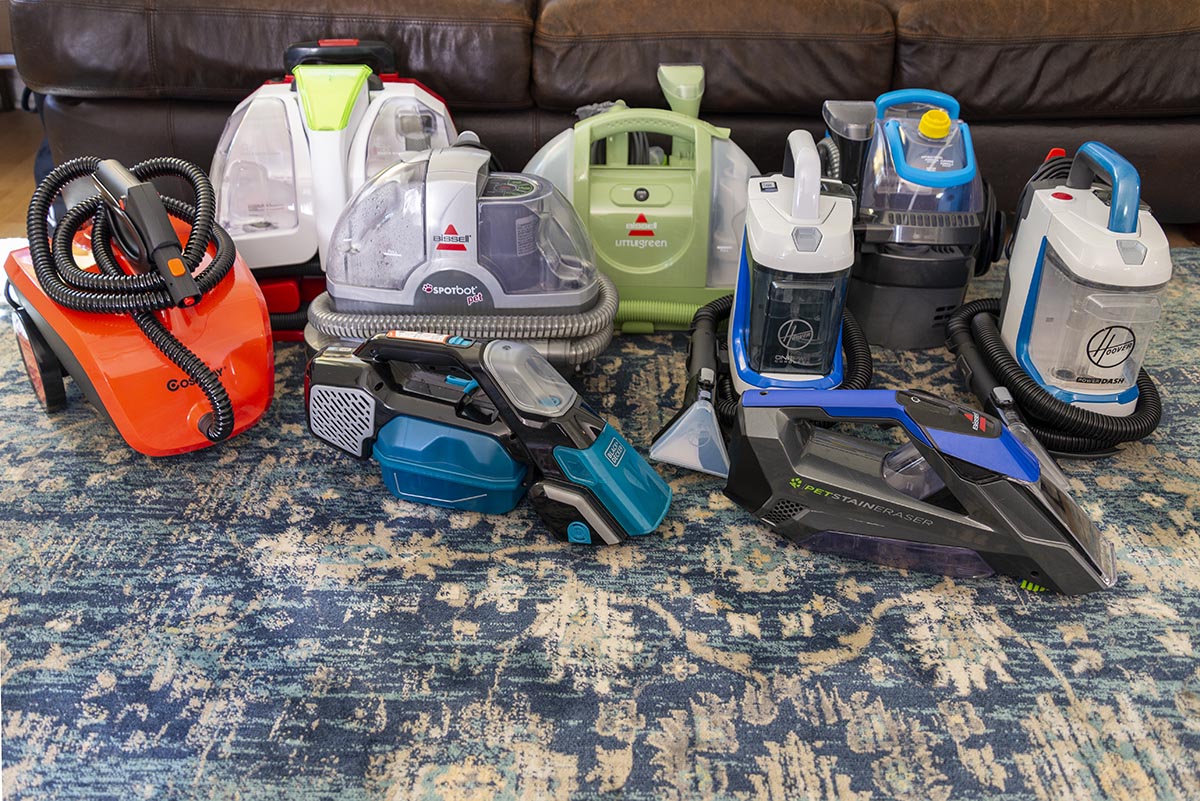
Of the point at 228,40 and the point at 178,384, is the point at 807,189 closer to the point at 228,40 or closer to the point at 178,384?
the point at 178,384

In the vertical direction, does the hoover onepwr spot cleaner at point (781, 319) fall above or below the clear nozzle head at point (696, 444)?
above

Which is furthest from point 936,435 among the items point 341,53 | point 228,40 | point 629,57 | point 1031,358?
point 228,40

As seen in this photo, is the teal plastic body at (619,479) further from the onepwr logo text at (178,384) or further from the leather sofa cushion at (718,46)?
the leather sofa cushion at (718,46)

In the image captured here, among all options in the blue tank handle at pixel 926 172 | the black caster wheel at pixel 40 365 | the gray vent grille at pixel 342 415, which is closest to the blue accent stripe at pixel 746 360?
the blue tank handle at pixel 926 172

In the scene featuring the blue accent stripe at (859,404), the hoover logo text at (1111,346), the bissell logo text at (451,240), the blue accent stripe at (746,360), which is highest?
the bissell logo text at (451,240)

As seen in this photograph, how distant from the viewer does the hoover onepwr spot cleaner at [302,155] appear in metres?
1.93

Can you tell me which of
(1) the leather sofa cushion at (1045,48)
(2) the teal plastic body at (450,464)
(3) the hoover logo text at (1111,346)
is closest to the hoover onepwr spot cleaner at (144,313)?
(2) the teal plastic body at (450,464)

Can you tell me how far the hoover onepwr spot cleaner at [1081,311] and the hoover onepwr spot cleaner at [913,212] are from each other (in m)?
0.12

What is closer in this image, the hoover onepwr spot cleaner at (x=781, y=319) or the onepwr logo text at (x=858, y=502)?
the onepwr logo text at (x=858, y=502)

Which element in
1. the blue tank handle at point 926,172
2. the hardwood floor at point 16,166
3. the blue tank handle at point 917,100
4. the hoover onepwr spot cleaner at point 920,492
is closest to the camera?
the hoover onepwr spot cleaner at point 920,492

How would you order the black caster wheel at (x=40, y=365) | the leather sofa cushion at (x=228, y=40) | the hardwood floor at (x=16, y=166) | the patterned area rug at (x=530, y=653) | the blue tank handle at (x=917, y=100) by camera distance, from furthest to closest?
the hardwood floor at (x=16, y=166)
the leather sofa cushion at (x=228, y=40)
the blue tank handle at (x=917, y=100)
the black caster wheel at (x=40, y=365)
the patterned area rug at (x=530, y=653)

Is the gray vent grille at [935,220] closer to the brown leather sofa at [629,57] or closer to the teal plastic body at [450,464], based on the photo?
the brown leather sofa at [629,57]

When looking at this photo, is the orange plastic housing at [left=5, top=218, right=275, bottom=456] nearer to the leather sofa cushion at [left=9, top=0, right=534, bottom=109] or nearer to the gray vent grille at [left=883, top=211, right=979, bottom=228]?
the leather sofa cushion at [left=9, top=0, right=534, bottom=109]

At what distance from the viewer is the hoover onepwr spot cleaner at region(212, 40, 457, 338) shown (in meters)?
1.93
